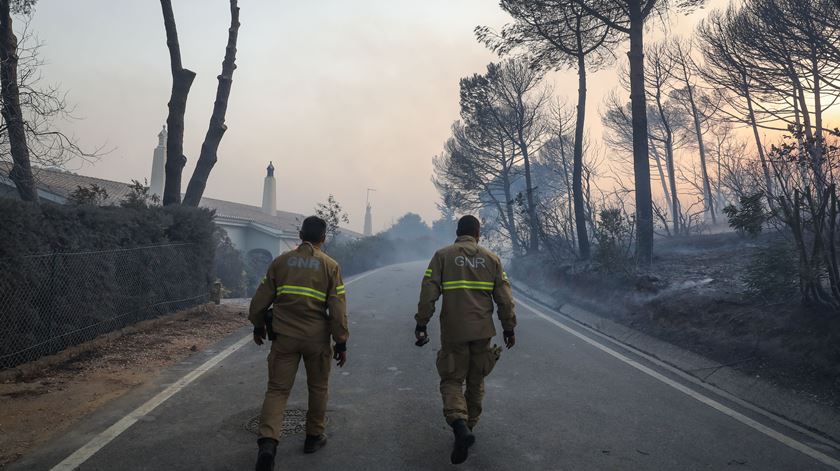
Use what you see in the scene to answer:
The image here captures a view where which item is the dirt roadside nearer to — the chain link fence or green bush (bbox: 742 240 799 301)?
the chain link fence

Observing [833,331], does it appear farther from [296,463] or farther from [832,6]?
[832,6]

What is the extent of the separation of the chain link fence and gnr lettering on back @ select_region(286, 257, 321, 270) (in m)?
3.93

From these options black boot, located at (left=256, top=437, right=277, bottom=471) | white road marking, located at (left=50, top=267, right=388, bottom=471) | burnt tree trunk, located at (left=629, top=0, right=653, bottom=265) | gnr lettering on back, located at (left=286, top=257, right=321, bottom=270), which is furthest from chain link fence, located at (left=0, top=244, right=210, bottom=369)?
burnt tree trunk, located at (left=629, top=0, right=653, bottom=265)

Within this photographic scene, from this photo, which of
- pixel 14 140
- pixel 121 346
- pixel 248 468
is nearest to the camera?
pixel 248 468

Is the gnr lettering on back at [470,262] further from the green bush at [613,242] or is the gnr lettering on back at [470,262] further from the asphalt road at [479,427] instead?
the green bush at [613,242]

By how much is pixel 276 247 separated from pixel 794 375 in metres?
27.3

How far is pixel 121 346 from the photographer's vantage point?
7.50 meters

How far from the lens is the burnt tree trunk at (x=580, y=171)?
15.6 meters

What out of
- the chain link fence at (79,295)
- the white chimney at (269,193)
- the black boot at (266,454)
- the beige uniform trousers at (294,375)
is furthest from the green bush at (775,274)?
the white chimney at (269,193)

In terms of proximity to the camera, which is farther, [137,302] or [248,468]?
[137,302]

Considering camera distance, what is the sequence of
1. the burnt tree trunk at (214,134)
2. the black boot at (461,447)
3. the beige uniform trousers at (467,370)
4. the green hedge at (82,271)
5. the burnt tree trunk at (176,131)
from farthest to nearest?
the burnt tree trunk at (214,134)
the burnt tree trunk at (176,131)
the green hedge at (82,271)
the beige uniform trousers at (467,370)
the black boot at (461,447)

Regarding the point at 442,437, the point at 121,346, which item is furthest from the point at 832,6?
the point at 121,346

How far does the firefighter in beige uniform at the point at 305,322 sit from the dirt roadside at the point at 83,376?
1944 mm

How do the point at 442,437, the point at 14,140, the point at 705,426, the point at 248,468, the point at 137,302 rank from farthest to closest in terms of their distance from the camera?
the point at 14,140, the point at 137,302, the point at 705,426, the point at 442,437, the point at 248,468
